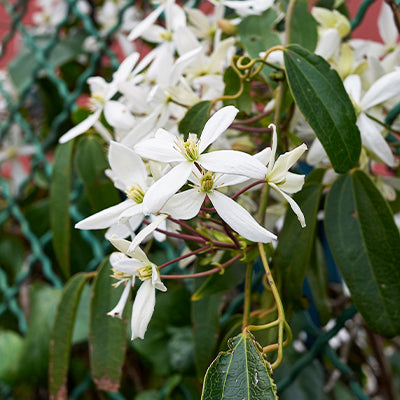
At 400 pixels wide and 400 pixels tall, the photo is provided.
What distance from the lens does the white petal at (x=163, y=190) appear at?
0.29 meters

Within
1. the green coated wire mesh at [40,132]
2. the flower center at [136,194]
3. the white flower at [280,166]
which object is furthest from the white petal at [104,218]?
the green coated wire mesh at [40,132]

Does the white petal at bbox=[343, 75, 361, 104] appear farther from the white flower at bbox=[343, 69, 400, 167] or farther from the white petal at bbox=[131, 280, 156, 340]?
the white petal at bbox=[131, 280, 156, 340]

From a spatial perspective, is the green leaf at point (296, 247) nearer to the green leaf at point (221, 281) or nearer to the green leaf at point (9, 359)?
the green leaf at point (221, 281)

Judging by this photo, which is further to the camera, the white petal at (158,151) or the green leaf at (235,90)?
the green leaf at (235,90)

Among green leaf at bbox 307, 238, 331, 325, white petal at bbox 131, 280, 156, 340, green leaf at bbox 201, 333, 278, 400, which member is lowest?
green leaf at bbox 307, 238, 331, 325

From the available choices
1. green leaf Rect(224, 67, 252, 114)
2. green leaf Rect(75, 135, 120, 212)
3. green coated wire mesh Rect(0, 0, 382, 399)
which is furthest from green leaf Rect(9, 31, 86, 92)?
green leaf Rect(224, 67, 252, 114)

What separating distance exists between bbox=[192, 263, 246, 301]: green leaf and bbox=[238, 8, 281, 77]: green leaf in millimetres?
215

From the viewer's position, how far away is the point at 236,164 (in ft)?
0.96

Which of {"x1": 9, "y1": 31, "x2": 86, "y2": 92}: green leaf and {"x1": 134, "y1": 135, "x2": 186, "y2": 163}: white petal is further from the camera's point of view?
{"x1": 9, "y1": 31, "x2": 86, "y2": 92}: green leaf

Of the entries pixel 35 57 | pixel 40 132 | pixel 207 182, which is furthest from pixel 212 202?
pixel 40 132

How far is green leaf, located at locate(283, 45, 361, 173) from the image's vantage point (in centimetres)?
36

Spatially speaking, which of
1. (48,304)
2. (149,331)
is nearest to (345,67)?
(149,331)

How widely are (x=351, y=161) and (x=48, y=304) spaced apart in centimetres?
54

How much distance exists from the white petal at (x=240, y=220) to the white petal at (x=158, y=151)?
0.04 meters
